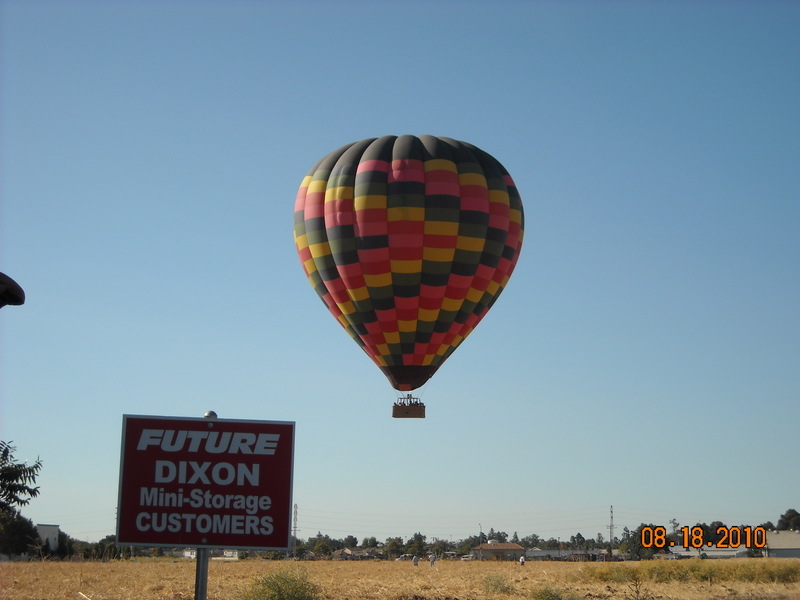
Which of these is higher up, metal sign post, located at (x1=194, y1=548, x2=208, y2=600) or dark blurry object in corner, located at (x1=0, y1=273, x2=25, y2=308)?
dark blurry object in corner, located at (x1=0, y1=273, x2=25, y2=308)

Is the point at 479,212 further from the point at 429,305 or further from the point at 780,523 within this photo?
the point at 780,523

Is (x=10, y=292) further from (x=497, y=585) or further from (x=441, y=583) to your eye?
(x=441, y=583)

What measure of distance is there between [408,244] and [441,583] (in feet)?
57.4

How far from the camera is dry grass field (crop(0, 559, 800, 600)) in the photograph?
32062 millimetres

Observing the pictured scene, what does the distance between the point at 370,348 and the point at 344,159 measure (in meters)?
6.52

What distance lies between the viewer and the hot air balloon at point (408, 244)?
3366 centimetres

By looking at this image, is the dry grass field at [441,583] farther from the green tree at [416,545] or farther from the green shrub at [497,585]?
the green tree at [416,545]

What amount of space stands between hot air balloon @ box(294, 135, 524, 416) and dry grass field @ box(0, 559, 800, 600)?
8.28m

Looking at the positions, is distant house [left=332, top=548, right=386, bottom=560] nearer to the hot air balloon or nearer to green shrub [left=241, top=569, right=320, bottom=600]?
the hot air balloon

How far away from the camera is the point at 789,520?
638ft
